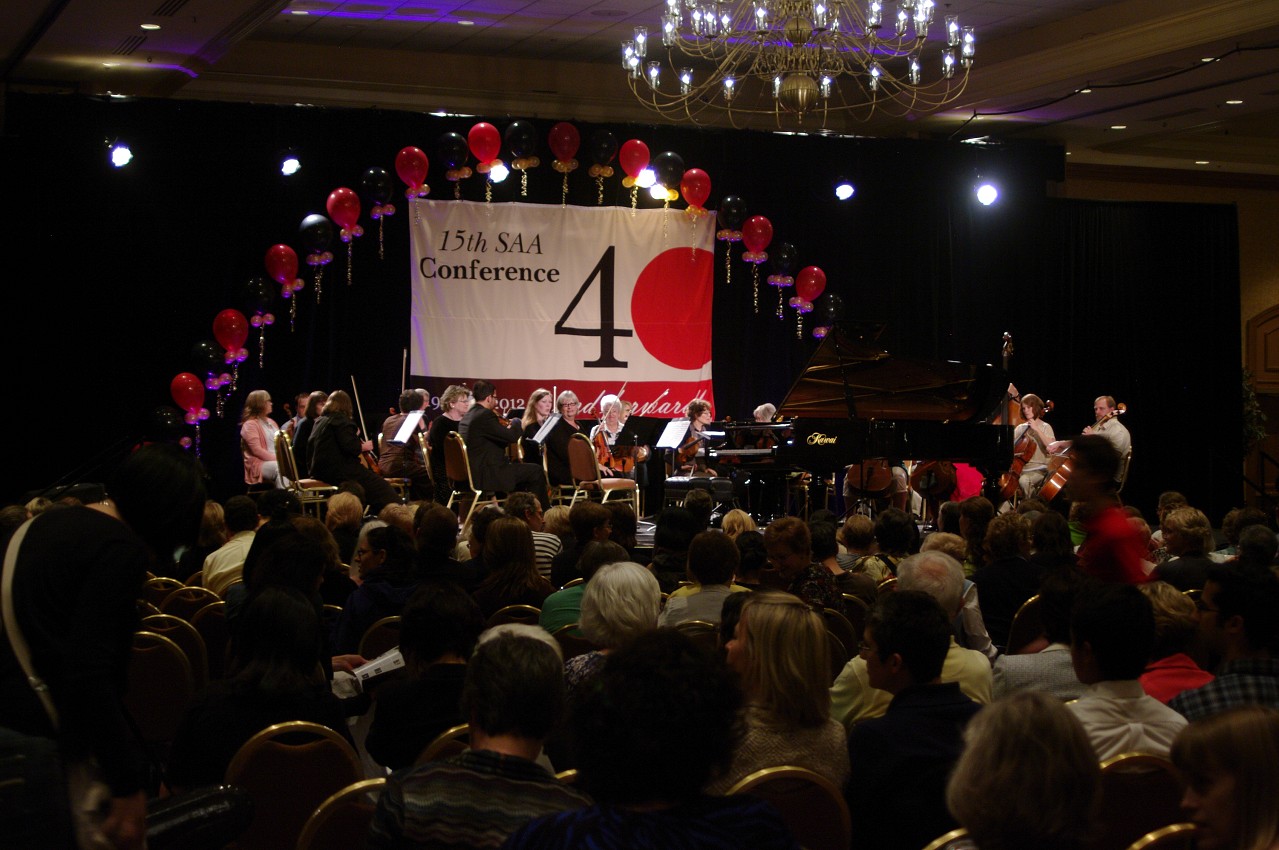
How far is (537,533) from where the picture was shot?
568 cm

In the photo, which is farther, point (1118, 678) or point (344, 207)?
point (344, 207)

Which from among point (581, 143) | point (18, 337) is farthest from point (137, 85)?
point (581, 143)

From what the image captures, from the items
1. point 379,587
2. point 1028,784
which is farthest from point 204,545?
point 1028,784

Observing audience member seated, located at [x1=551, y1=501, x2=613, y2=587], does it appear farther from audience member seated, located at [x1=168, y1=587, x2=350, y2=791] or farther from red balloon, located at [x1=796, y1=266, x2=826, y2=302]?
red balloon, located at [x1=796, y1=266, x2=826, y2=302]

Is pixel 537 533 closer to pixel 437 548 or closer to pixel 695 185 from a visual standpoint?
pixel 437 548

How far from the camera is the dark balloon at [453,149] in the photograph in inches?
434

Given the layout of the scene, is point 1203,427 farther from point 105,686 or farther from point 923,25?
point 105,686

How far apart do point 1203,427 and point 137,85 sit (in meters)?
11.4

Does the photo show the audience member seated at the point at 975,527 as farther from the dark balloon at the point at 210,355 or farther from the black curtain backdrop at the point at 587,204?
the black curtain backdrop at the point at 587,204

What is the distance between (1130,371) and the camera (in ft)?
45.5

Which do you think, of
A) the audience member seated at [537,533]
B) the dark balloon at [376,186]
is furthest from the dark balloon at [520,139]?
the audience member seated at [537,533]

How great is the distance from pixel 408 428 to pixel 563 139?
3179mm

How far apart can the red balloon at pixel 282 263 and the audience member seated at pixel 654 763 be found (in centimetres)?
1002

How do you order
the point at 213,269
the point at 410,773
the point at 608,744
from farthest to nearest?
the point at 213,269 → the point at 410,773 → the point at 608,744
